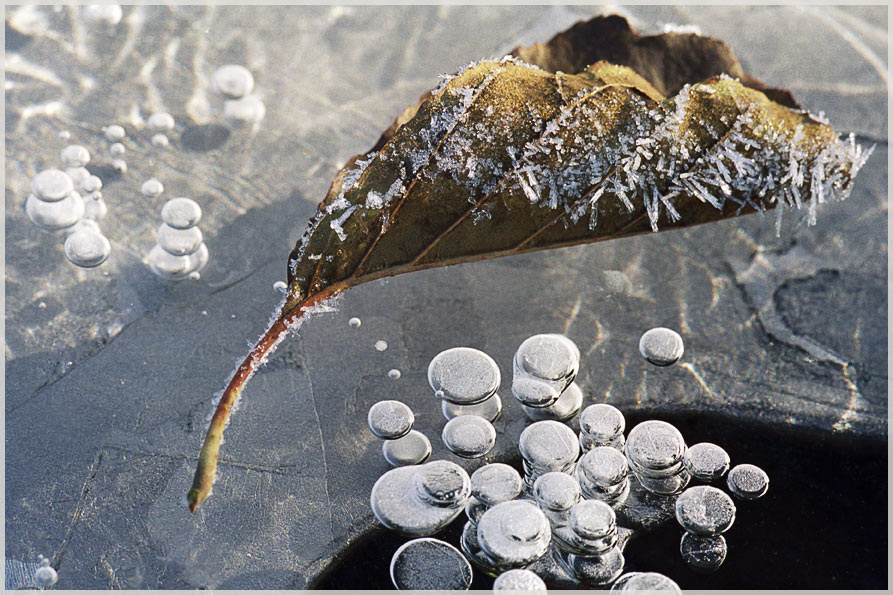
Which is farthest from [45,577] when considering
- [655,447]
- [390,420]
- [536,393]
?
[655,447]

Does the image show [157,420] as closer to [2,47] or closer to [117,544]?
[117,544]

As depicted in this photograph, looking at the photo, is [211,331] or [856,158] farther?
[856,158]

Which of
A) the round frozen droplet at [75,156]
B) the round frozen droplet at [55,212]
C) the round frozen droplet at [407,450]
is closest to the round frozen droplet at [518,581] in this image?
the round frozen droplet at [407,450]

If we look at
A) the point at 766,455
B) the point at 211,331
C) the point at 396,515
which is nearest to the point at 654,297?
the point at 766,455

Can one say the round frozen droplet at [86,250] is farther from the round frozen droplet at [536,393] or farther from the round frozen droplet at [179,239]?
the round frozen droplet at [536,393]

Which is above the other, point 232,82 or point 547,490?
point 232,82

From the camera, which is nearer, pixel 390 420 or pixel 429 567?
pixel 429 567

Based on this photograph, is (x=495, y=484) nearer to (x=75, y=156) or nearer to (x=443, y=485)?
(x=443, y=485)
